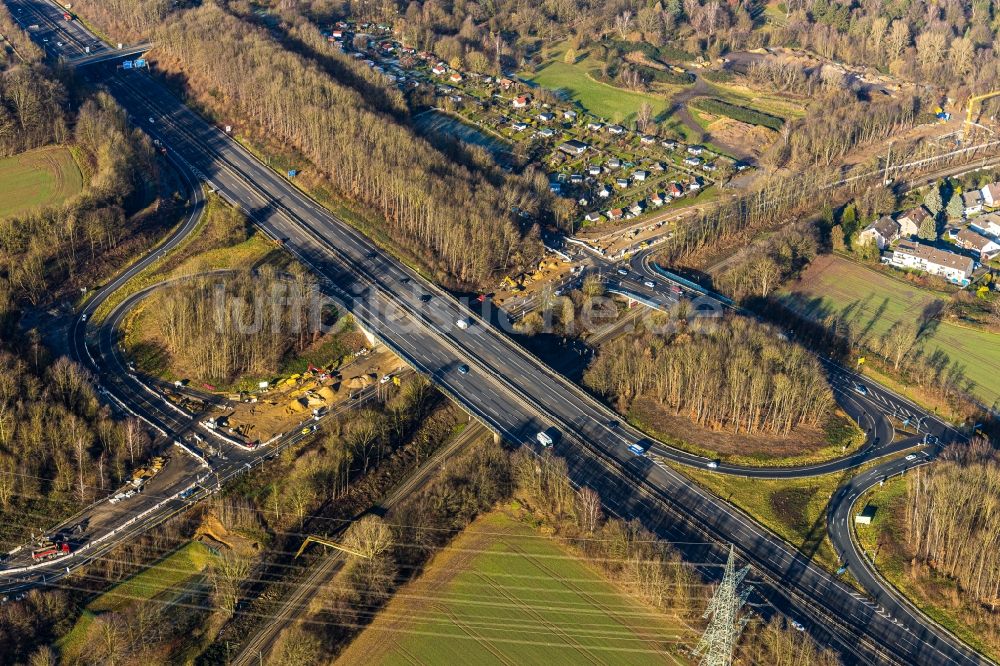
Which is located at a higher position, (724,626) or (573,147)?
(573,147)

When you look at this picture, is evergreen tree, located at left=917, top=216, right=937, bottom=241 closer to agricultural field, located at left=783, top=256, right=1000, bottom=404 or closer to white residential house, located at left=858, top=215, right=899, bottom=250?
white residential house, located at left=858, top=215, right=899, bottom=250

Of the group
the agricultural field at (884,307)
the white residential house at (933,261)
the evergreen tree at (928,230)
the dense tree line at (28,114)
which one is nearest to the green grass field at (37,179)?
the dense tree line at (28,114)

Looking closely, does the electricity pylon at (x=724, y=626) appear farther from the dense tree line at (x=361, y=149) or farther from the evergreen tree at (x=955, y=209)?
the evergreen tree at (x=955, y=209)

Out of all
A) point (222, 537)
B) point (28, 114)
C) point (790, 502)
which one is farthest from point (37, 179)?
point (790, 502)

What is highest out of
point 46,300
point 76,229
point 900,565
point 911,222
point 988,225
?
point 76,229

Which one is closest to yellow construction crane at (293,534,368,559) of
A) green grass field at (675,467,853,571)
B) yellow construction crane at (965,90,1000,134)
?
green grass field at (675,467,853,571)

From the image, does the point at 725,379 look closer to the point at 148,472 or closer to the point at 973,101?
the point at 148,472
